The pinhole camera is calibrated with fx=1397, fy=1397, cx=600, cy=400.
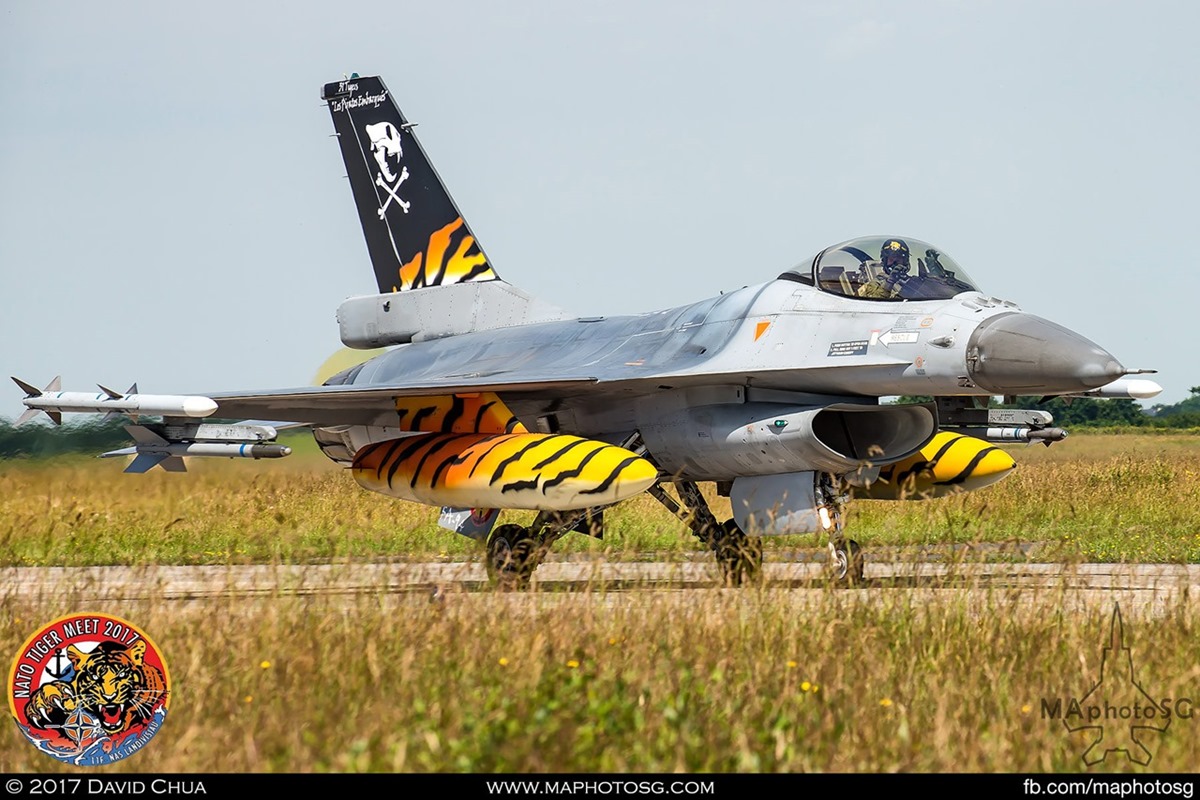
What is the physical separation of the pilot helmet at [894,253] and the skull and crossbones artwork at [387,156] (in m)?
6.38

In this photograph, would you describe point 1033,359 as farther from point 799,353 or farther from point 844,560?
point 844,560

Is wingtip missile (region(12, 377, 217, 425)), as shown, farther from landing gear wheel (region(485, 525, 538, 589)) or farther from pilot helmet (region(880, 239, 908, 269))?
pilot helmet (region(880, 239, 908, 269))

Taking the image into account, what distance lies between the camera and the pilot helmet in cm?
992

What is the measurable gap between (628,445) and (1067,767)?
657 cm

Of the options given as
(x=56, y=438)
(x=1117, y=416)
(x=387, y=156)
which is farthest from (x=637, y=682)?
(x=1117, y=416)

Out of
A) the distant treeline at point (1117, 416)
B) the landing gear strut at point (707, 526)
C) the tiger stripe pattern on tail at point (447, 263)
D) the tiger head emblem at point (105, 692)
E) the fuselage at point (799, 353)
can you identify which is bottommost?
the distant treeline at point (1117, 416)

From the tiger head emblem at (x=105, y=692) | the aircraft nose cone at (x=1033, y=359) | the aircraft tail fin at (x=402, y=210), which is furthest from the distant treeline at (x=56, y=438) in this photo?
the tiger head emblem at (x=105, y=692)

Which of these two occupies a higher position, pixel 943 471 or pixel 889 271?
pixel 889 271

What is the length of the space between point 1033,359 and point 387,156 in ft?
27.2

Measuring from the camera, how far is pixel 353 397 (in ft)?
36.4

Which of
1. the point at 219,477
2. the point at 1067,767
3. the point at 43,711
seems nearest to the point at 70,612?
the point at 43,711

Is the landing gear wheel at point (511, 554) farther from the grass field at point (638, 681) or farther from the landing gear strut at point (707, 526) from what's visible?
the grass field at point (638, 681)

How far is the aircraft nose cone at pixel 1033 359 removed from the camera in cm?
878

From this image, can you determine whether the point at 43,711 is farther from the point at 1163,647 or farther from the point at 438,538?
the point at 438,538
